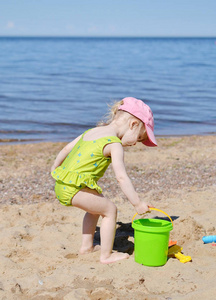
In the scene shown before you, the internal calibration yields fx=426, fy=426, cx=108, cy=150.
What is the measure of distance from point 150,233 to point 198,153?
411cm

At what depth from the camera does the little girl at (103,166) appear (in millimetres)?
3320

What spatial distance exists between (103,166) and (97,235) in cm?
96

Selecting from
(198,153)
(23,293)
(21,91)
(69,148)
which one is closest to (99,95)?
(21,91)

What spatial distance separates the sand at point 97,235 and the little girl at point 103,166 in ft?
1.06

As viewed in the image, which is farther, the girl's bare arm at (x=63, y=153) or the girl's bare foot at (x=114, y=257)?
the girl's bare arm at (x=63, y=153)

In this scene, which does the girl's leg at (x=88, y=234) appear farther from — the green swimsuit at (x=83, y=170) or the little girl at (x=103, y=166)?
the green swimsuit at (x=83, y=170)

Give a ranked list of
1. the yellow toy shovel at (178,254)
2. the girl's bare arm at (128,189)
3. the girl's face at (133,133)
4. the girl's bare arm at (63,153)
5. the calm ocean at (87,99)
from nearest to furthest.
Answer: the girl's bare arm at (128,189), the yellow toy shovel at (178,254), the girl's face at (133,133), the girl's bare arm at (63,153), the calm ocean at (87,99)

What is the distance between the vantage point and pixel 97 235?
4.12m

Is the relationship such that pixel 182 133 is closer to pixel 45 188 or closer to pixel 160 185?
pixel 160 185

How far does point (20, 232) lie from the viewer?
3.93 metres

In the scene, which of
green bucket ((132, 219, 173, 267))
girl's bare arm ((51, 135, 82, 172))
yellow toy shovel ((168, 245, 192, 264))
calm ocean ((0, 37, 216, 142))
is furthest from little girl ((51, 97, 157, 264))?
calm ocean ((0, 37, 216, 142))

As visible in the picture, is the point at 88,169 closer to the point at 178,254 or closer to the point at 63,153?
the point at 63,153

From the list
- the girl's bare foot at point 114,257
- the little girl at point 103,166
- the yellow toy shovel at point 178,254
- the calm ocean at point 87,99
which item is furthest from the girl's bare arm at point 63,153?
the calm ocean at point 87,99

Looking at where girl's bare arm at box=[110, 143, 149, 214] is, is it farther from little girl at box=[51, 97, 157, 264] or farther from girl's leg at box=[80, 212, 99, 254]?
girl's leg at box=[80, 212, 99, 254]
